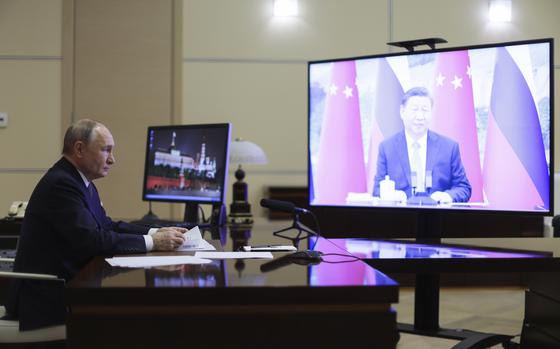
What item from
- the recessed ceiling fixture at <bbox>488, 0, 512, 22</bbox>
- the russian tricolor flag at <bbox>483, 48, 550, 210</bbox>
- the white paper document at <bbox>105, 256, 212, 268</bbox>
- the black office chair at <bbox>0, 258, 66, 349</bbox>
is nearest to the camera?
the white paper document at <bbox>105, 256, 212, 268</bbox>

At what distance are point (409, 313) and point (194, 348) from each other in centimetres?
331

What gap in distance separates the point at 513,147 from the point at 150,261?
1591mm

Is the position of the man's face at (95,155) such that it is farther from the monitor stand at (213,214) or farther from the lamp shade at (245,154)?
the lamp shade at (245,154)

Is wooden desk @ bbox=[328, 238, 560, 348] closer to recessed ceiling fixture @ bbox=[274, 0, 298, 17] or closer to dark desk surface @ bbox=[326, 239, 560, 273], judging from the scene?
dark desk surface @ bbox=[326, 239, 560, 273]

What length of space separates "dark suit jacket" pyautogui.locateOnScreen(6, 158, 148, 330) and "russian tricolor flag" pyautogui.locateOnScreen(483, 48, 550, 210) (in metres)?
1.49

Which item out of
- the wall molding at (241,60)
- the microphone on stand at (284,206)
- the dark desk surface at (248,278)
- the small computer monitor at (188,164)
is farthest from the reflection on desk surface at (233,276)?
the wall molding at (241,60)

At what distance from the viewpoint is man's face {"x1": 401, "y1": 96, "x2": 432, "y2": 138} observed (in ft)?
10.0

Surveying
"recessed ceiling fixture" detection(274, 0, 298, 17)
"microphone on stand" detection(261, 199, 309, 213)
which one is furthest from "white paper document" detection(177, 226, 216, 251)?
"recessed ceiling fixture" detection(274, 0, 298, 17)

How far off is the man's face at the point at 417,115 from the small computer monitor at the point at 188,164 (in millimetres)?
901

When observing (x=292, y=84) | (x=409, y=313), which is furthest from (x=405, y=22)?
(x=409, y=313)

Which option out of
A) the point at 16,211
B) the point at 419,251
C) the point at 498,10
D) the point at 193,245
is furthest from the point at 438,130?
the point at 498,10

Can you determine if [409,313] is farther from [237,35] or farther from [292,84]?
[237,35]

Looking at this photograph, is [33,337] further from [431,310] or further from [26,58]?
[26,58]

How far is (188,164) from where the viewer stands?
3674mm
